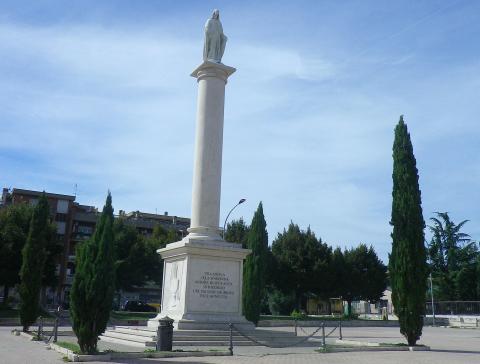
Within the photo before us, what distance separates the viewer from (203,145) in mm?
22250

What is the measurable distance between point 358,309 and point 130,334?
79539 millimetres

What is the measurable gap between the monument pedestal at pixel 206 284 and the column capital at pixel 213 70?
23.6ft

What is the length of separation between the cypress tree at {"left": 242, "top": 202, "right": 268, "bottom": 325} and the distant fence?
34.1 m

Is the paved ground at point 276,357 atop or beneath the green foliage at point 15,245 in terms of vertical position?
beneath

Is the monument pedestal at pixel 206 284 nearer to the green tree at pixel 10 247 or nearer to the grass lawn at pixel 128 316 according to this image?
the grass lawn at pixel 128 316

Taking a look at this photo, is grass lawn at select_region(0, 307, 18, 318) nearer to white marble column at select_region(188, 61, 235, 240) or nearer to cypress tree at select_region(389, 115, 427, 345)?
white marble column at select_region(188, 61, 235, 240)

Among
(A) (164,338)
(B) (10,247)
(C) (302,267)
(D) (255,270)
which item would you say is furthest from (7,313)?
(C) (302,267)

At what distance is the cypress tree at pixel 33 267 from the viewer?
81.6ft

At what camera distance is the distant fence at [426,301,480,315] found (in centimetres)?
5675

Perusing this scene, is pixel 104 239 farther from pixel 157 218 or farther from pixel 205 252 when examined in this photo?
pixel 157 218

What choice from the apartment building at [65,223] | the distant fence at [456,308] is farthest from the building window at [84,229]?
the distant fence at [456,308]

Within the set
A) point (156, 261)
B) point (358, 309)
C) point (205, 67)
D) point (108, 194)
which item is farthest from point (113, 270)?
point (358, 309)

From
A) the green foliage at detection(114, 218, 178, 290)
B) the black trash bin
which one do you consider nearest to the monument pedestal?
the black trash bin

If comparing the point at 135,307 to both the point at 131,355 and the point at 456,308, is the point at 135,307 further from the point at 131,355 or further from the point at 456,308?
the point at 131,355
